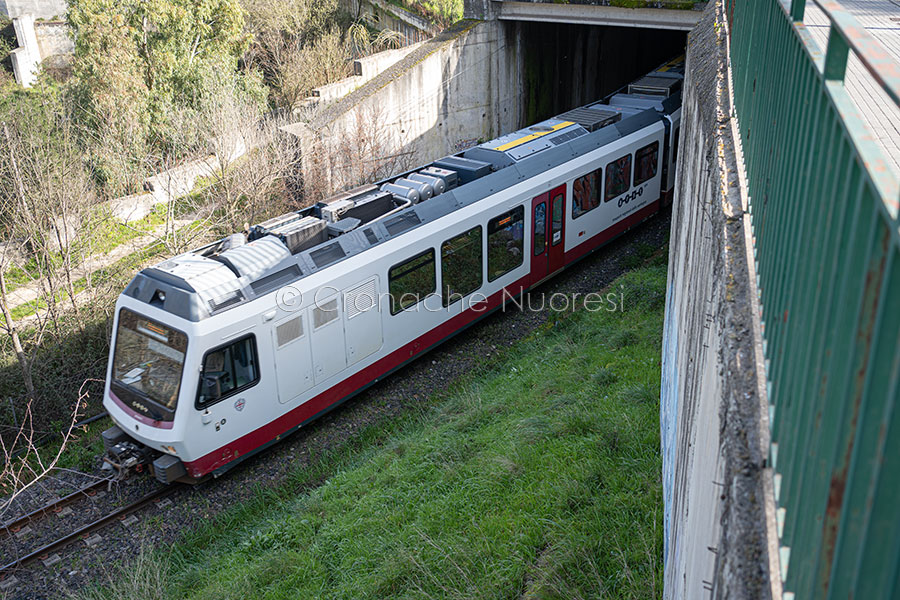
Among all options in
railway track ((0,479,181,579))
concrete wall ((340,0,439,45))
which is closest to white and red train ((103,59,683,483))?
railway track ((0,479,181,579))

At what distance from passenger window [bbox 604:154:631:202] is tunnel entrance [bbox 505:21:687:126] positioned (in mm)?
8453

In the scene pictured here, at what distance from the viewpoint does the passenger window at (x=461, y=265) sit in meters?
11.3

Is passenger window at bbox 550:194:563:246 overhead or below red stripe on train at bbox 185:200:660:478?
overhead

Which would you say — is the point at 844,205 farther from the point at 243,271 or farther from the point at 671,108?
the point at 671,108

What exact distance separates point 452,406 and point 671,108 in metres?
8.82

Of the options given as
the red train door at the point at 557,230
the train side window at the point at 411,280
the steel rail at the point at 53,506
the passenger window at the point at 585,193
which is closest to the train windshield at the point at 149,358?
the steel rail at the point at 53,506

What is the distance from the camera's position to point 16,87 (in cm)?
2764

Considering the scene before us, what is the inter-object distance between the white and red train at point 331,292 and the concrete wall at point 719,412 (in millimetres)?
5075

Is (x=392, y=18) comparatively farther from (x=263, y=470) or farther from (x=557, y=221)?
(x=263, y=470)

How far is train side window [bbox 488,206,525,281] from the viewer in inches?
475

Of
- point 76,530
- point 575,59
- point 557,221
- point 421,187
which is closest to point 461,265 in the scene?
point 421,187

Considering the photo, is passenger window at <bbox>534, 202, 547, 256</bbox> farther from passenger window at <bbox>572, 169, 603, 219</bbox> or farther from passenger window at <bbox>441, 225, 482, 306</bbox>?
passenger window at <bbox>441, 225, 482, 306</bbox>

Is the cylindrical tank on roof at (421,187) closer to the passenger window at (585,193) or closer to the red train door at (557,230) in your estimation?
the red train door at (557,230)

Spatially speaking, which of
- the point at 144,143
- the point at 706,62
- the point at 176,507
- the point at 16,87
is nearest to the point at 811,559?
the point at 706,62
